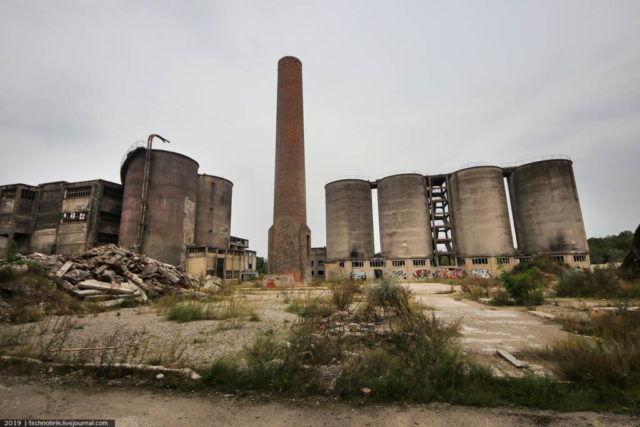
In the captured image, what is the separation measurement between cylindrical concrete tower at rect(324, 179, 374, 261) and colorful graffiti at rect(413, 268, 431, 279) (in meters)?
7.92

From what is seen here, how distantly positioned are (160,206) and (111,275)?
1028 inches

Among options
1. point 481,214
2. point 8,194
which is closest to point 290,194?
point 481,214

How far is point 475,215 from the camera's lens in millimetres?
43156

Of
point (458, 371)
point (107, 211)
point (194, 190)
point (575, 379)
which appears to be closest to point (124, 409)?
point (458, 371)

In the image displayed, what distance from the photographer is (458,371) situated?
10.6 feet

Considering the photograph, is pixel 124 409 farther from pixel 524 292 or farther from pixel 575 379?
pixel 524 292

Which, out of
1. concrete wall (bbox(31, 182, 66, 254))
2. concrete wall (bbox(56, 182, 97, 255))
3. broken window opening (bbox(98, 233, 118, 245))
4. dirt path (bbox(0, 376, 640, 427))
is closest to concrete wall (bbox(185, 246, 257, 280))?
broken window opening (bbox(98, 233, 118, 245))

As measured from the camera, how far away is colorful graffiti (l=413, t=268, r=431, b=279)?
42.1 m

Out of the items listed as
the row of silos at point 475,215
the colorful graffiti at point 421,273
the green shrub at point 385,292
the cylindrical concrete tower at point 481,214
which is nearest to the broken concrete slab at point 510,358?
the green shrub at point 385,292

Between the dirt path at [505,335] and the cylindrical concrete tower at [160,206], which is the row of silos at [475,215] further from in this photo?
the dirt path at [505,335]

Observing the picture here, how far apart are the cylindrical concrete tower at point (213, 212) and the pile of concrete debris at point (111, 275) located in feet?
91.3

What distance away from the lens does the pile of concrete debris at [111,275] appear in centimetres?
1029

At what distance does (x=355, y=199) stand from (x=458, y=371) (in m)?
48.0

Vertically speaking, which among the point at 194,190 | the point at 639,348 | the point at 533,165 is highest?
the point at 533,165
